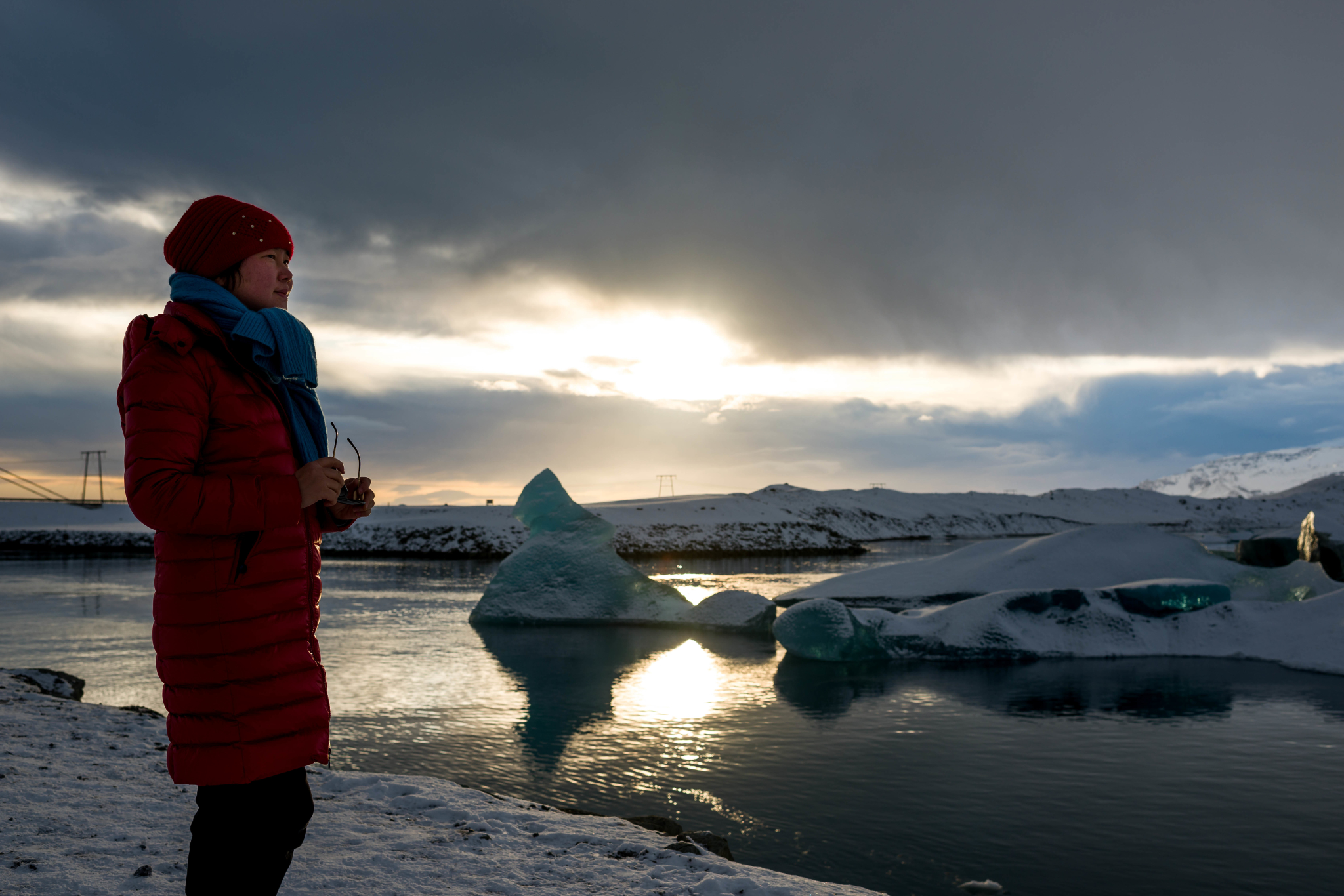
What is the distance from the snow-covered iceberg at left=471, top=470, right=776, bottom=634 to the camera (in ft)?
60.0

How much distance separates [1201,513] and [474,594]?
106897 millimetres

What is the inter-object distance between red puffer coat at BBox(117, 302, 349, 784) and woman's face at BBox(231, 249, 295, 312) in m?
0.22

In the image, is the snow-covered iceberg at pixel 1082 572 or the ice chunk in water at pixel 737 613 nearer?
the ice chunk in water at pixel 737 613

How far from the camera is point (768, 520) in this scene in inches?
2510

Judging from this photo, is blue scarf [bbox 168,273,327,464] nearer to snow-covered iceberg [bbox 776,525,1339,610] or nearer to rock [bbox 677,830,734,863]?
rock [bbox 677,830,734,863]

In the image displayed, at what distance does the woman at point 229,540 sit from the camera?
203cm

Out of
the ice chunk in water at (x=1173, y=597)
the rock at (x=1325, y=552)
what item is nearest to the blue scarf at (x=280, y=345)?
the ice chunk in water at (x=1173, y=597)

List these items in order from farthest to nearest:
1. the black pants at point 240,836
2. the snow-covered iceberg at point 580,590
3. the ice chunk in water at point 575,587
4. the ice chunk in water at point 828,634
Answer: the ice chunk in water at point 575,587
the snow-covered iceberg at point 580,590
the ice chunk in water at point 828,634
the black pants at point 240,836

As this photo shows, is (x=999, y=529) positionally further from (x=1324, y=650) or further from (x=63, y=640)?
(x=63, y=640)

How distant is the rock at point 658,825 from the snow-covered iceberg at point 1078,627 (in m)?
8.81

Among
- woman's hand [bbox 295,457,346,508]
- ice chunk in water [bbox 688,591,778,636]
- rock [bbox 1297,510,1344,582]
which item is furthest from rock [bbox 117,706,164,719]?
rock [bbox 1297,510,1344,582]

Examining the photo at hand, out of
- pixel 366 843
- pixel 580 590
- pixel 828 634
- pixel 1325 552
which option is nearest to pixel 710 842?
pixel 366 843

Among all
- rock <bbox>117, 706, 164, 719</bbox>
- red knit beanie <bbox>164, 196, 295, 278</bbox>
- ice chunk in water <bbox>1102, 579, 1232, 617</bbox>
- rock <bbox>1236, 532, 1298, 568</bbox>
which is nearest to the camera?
red knit beanie <bbox>164, 196, 295, 278</bbox>

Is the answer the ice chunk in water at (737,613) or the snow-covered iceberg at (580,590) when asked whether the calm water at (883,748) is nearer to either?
the ice chunk in water at (737,613)
